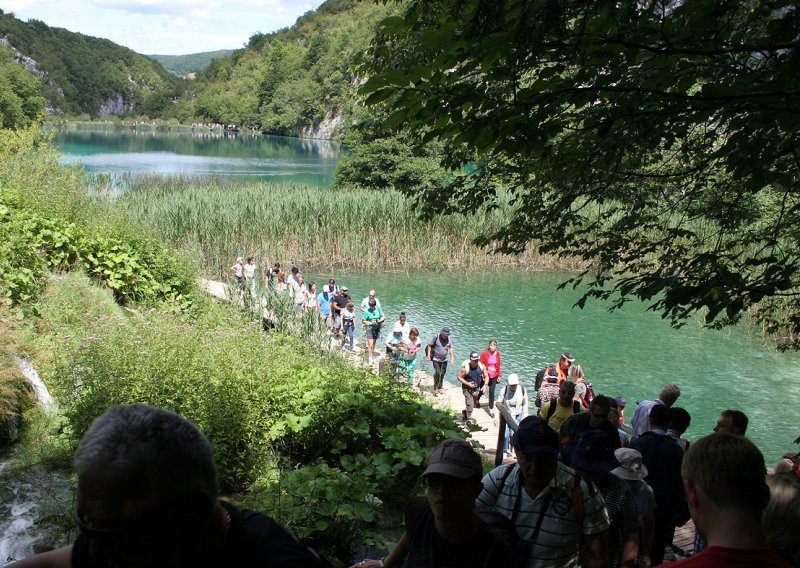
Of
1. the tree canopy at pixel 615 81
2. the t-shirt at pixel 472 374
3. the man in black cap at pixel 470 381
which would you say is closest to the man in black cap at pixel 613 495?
the tree canopy at pixel 615 81

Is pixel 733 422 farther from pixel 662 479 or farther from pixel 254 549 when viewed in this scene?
pixel 254 549

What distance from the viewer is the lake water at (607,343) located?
41.0ft

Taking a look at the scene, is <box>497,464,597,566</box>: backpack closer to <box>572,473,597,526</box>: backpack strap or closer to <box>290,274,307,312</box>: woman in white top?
<box>572,473,597,526</box>: backpack strap

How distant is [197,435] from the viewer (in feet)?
4.02

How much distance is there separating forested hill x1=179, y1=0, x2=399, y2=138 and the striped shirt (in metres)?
90.6

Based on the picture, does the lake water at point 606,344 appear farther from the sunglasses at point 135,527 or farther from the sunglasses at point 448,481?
the sunglasses at point 135,527

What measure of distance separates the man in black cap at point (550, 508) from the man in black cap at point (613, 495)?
1.15 ft

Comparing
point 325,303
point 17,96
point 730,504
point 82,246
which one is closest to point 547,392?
point 325,303

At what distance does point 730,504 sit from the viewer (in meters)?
1.62

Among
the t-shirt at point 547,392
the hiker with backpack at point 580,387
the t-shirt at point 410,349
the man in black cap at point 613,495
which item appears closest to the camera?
the man in black cap at point 613,495

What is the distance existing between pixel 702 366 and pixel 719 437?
14.2m

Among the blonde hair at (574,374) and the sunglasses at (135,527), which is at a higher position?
the sunglasses at (135,527)

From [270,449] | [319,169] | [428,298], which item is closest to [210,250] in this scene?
[428,298]

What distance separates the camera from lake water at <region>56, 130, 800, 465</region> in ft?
41.0
